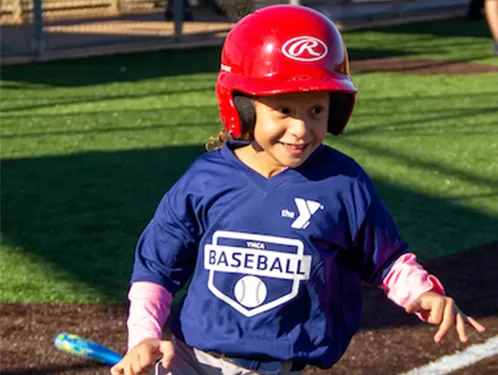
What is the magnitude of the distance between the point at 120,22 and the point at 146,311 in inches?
578

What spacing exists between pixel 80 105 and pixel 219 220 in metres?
8.12

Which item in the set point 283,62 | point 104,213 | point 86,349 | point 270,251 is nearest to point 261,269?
point 270,251

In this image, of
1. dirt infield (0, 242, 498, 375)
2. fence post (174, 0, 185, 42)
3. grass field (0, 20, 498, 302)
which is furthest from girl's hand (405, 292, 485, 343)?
fence post (174, 0, 185, 42)

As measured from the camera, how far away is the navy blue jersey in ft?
8.66

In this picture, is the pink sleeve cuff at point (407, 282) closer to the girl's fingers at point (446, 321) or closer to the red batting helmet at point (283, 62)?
the girl's fingers at point (446, 321)

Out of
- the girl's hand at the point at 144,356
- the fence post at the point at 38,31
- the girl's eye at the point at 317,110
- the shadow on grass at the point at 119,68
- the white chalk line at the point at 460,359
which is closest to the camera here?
the girl's hand at the point at 144,356

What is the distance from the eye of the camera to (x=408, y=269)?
2.68m

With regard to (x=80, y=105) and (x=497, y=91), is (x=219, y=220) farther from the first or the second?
(x=497, y=91)

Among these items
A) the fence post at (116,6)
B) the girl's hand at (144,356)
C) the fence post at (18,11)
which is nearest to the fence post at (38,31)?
the fence post at (18,11)

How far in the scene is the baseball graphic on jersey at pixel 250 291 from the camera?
264cm

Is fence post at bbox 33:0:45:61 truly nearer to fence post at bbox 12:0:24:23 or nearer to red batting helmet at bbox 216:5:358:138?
fence post at bbox 12:0:24:23

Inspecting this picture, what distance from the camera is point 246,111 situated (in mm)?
2707

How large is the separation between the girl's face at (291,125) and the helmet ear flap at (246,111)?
0.01 metres

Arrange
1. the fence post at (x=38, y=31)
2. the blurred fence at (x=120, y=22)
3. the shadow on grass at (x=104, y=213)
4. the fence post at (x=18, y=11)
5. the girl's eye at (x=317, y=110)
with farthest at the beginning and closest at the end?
the fence post at (x=18, y=11) → the blurred fence at (x=120, y=22) → the fence post at (x=38, y=31) → the shadow on grass at (x=104, y=213) → the girl's eye at (x=317, y=110)
